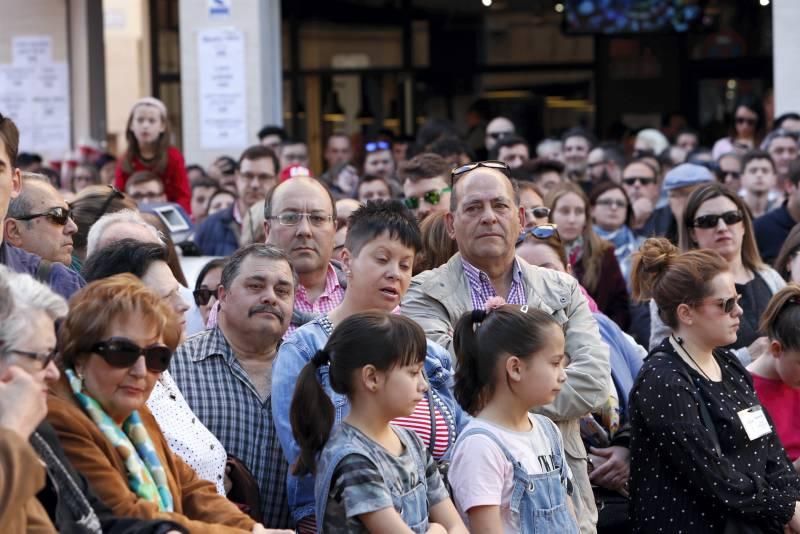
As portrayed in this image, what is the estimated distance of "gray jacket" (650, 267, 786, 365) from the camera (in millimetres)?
7139

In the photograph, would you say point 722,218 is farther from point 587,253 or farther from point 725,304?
point 725,304

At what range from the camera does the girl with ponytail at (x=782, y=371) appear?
6496mm

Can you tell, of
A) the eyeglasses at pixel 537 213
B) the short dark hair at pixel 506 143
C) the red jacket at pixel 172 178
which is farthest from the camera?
the short dark hair at pixel 506 143

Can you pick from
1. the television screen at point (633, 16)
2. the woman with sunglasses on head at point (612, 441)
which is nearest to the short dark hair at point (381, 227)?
the woman with sunglasses on head at point (612, 441)

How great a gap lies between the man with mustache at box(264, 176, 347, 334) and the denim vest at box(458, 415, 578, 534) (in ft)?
4.88

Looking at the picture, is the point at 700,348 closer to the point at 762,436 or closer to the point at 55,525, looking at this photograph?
the point at 762,436

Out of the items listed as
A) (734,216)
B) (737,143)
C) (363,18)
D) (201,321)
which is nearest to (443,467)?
(201,321)

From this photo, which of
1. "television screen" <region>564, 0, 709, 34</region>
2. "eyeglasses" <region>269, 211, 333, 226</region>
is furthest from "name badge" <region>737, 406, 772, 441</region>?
"television screen" <region>564, 0, 709, 34</region>

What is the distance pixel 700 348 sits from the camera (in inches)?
237

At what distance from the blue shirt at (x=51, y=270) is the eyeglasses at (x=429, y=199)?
309 centimetres

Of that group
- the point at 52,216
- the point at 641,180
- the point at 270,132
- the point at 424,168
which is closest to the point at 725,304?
the point at 52,216

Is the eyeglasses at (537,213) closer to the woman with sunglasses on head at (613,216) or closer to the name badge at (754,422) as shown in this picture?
the name badge at (754,422)

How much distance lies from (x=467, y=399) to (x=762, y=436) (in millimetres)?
1276

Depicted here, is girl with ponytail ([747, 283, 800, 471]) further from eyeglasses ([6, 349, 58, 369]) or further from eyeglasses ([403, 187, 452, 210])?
eyeglasses ([6, 349, 58, 369])
